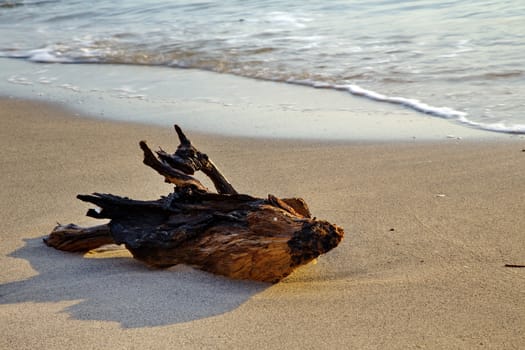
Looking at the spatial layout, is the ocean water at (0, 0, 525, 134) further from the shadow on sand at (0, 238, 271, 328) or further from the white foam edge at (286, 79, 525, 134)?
the shadow on sand at (0, 238, 271, 328)

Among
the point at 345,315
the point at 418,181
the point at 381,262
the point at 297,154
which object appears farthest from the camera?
the point at 297,154

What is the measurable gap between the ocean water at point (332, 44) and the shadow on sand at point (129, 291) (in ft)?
10.2

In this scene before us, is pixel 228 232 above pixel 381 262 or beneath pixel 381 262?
above

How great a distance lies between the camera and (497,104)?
19.6 feet

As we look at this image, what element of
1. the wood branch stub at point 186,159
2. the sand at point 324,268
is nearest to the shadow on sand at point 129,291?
the sand at point 324,268

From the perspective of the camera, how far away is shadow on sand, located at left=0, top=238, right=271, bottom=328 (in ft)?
8.97

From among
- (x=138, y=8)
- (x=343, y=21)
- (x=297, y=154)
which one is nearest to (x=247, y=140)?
(x=297, y=154)

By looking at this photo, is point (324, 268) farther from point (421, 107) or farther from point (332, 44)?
point (332, 44)

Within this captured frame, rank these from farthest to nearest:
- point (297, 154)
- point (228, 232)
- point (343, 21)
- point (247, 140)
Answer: point (343, 21)
point (247, 140)
point (297, 154)
point (228, 232)

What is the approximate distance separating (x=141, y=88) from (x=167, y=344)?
204 inches

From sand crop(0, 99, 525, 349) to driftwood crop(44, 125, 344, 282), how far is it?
0.25 feet

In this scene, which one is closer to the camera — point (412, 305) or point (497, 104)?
point (412, 305)

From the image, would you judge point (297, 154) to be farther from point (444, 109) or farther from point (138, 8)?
point (138, 8)

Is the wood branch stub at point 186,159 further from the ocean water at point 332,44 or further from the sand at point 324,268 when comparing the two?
the ocean water at point 332,44
